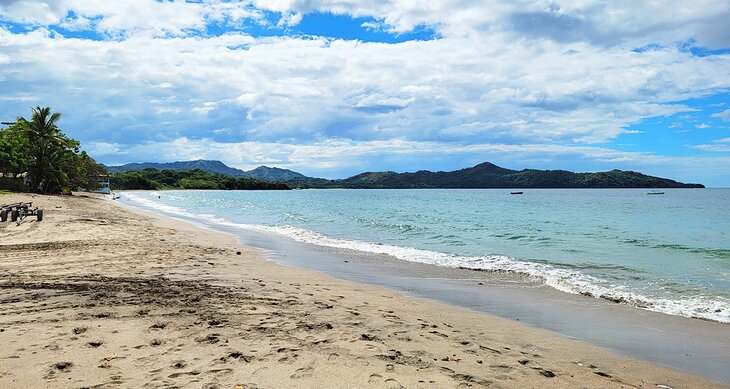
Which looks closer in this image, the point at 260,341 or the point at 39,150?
the point at 260,341

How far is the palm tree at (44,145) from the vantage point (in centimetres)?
5759

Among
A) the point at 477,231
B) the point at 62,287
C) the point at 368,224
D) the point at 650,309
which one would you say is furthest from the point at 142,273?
the point at 368,224

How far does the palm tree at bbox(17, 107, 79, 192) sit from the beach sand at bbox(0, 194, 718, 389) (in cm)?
5687

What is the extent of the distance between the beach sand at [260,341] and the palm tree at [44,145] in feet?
187

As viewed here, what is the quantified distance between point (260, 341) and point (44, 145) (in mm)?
64824

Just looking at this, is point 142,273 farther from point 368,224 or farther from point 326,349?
point 368,224

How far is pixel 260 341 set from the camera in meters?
6.19

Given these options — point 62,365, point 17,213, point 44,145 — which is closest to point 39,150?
point 44,145

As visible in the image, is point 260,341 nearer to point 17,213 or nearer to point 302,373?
point 302,373

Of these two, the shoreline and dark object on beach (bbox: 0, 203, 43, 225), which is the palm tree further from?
the shoreline

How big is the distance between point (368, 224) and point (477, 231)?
859cm

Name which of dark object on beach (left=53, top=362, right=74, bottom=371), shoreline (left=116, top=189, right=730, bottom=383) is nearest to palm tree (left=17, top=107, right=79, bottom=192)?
shoreline (left=116, top=189, right=730, bottom=383)

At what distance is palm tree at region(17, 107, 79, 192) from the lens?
57594mm

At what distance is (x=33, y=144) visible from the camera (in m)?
57.6
